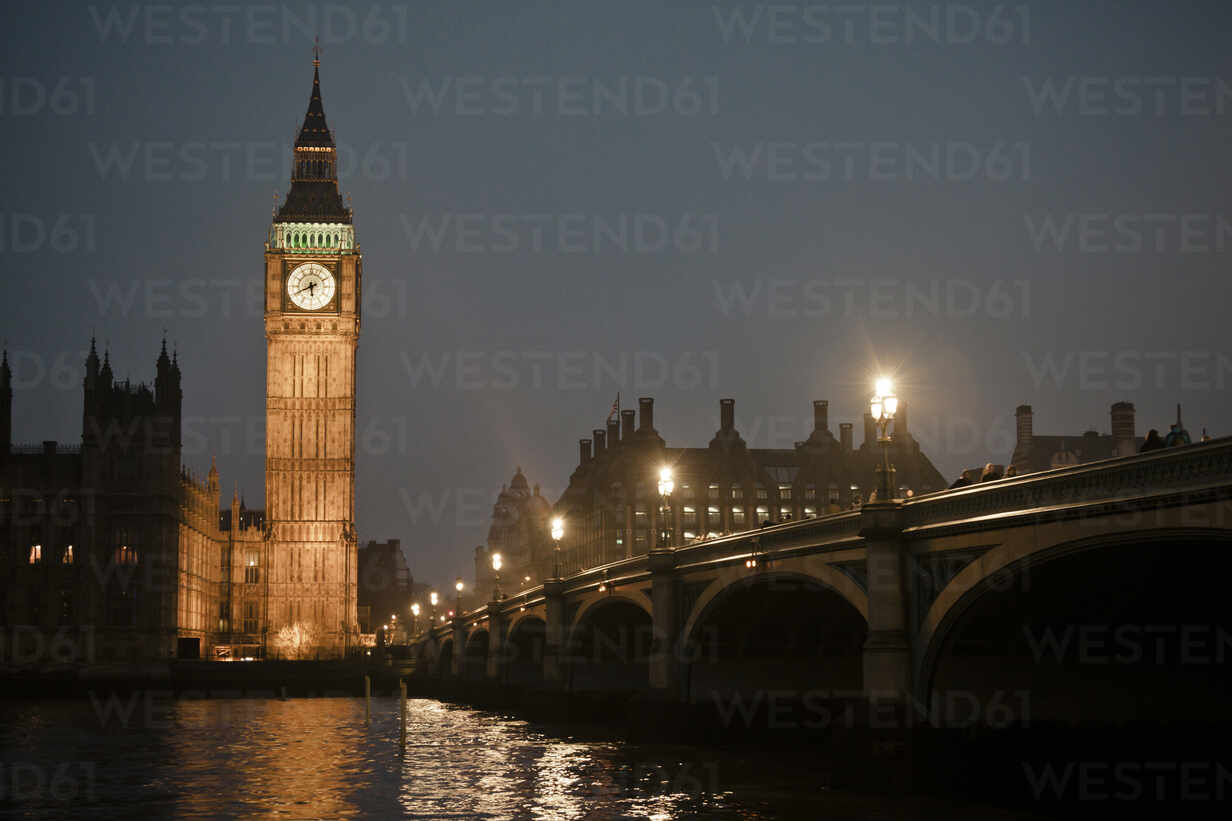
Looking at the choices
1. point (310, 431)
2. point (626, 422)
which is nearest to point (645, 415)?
point (626, 422)

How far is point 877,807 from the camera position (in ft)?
96.2

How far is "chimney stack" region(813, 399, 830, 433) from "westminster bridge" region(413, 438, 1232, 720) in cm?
9920

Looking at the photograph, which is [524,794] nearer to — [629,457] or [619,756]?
[619,756]

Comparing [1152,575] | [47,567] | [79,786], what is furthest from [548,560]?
[1152,575]

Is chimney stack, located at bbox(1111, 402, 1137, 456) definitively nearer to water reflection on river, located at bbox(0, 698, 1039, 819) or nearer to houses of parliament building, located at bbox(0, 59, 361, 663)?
water reflection on river, located at bbox(0, 698, 1039, 819)

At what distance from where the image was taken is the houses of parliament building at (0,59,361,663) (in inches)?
4953

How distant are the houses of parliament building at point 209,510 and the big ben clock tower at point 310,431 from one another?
149 mm

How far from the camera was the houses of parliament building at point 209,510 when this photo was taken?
125812 mm

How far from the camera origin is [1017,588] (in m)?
29.0

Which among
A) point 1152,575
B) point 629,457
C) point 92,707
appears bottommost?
point 92,707

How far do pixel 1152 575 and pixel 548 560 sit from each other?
476ft

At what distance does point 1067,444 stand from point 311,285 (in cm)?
7869

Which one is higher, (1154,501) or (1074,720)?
(1154,501)

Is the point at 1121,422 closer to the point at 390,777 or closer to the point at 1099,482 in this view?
the point at 390,777
